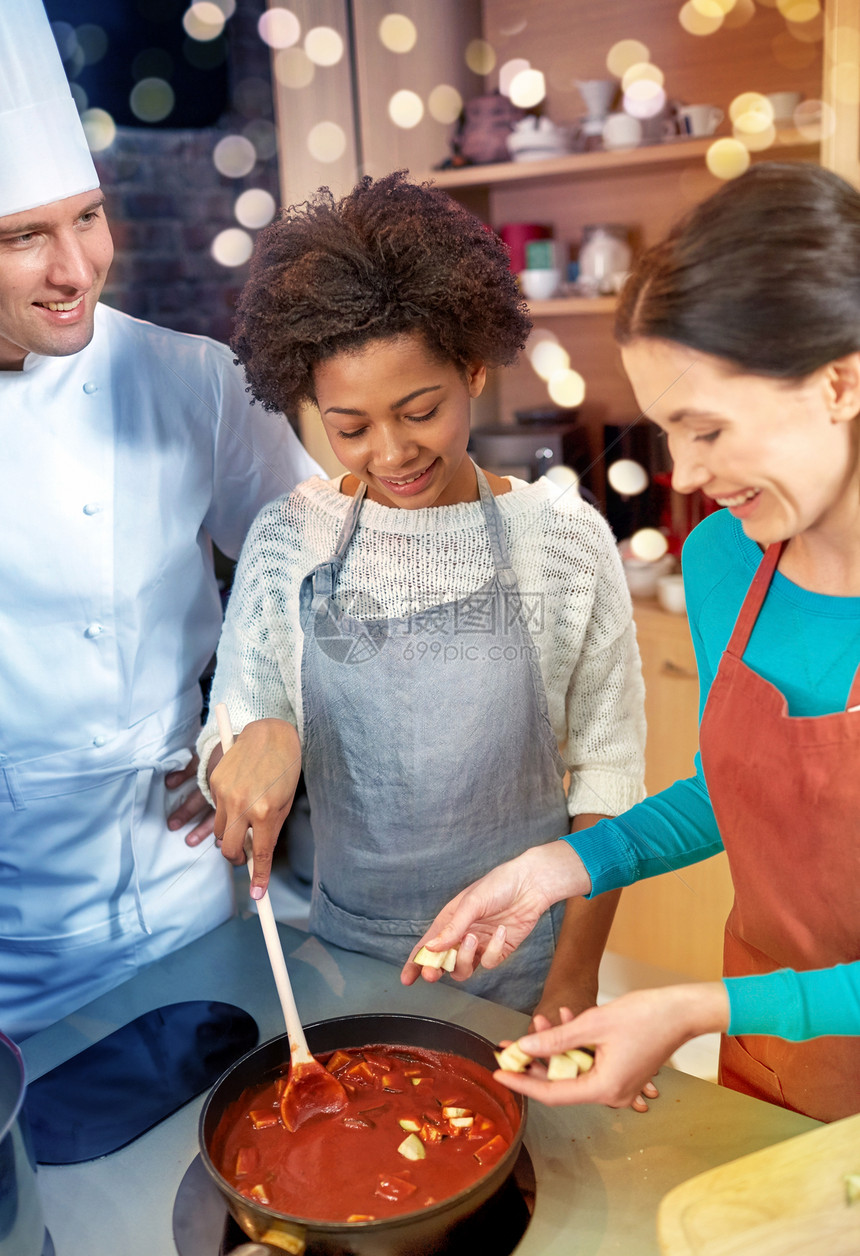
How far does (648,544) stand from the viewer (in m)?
0.98

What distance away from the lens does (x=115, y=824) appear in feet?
3.09

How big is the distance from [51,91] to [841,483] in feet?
1.96

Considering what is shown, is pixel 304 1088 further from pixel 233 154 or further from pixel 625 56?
pixel 233 154

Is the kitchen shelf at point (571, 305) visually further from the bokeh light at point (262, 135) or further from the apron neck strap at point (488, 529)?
the bokeh light at point (262, 135)

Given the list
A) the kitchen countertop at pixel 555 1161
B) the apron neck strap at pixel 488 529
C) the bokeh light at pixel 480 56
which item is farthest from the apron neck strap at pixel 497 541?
the bokeh light at pixel 480 56

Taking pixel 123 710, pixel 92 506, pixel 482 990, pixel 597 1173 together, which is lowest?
pixel 482 990

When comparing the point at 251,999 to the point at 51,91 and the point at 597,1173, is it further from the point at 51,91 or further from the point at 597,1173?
the point at 51,91

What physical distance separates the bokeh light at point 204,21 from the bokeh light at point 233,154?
0.19m

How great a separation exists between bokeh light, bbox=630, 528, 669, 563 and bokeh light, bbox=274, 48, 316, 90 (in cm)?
54

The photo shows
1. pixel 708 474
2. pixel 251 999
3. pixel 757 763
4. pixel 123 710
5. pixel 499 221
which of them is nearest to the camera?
pixel 708 474

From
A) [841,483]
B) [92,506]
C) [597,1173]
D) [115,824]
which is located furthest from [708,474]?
[115,824]

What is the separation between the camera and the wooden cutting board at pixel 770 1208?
0.47 meters

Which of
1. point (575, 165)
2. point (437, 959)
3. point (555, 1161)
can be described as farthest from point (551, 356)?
point (555, 1161)

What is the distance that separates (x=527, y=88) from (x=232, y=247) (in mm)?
1108
